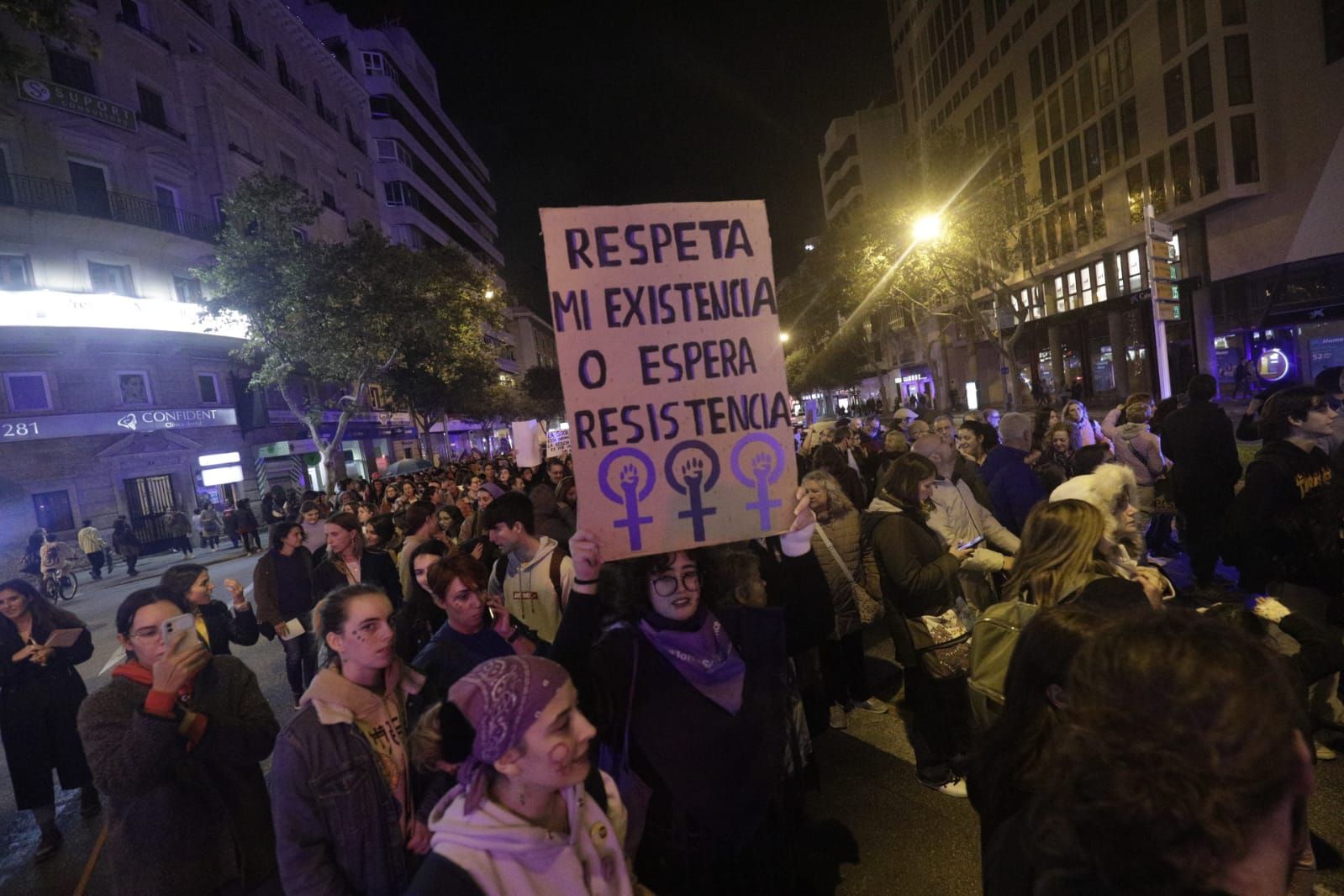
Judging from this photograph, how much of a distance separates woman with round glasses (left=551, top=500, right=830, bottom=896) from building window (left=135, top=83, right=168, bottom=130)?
30.7 metres

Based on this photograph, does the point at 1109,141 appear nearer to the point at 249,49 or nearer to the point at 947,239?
the point at 947,239

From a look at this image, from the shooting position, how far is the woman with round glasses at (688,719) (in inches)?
89.5

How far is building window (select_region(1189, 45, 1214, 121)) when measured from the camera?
2577cm

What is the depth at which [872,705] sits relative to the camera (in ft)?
17.0

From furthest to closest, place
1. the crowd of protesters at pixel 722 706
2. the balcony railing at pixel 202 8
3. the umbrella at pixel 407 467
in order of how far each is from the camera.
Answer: the balcony railing at pixel 202 8 → the umbrella at pixel 407 467 → the crowd of protesters at pixel 722 706

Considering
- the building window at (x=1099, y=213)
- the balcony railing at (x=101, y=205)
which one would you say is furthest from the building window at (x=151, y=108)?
the building window at (x=1099, y=213)

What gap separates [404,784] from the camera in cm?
245

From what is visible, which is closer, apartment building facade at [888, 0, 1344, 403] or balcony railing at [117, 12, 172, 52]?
apartment building facade at [888, 0, 1344, 403]

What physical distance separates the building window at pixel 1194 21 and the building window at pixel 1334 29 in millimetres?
3198

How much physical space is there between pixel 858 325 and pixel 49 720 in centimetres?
6678

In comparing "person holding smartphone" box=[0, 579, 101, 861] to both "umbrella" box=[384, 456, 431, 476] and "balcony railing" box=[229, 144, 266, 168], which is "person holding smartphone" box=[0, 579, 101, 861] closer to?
"umbrella" box=[384, 456, 431, 476]

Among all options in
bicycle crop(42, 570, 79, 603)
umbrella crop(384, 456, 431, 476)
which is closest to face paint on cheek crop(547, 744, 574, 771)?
bicycle crop(42, 570, 79, 603)

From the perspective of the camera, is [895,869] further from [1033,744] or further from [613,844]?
[613,844]

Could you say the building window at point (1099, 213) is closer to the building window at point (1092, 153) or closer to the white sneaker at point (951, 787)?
the building window at point (1092, 153)
